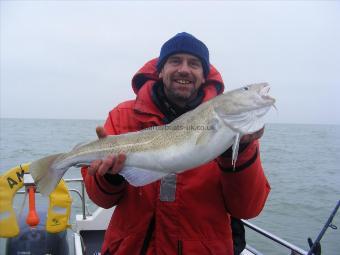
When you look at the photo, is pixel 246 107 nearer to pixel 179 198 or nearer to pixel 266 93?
pixel 266 93

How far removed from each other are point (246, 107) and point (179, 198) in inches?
38.7

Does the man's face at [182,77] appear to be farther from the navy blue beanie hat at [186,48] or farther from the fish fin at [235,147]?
the fish fin at [235,147]

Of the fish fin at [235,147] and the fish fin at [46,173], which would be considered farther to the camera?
the fish fin at [46,173]

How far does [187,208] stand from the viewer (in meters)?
3.11

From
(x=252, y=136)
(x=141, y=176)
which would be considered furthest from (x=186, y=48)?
(x=141, y=176)

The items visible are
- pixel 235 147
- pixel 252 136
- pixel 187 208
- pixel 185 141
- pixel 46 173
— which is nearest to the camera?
pixel 235 147

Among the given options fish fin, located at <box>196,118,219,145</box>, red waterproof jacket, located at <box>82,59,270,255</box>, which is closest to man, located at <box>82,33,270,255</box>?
red waterproof jacket, located at <box>82,59,270,255</box>

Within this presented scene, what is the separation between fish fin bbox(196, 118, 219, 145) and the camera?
2791 millimetres

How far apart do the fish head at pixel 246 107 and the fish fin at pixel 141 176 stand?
0.70 m

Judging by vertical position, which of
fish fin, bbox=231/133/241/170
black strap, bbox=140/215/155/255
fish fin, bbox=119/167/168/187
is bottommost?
black strap, bbox=140/215/155/255

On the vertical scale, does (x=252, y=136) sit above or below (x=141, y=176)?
above

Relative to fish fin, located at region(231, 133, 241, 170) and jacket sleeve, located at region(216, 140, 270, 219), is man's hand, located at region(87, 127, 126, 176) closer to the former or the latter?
jacket sleeve, located at region(216, 140, 270, 219)

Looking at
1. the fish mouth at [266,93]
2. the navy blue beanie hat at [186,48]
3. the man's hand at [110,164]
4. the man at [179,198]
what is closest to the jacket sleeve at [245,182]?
the man at [179,198]

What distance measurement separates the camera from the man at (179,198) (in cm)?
296
